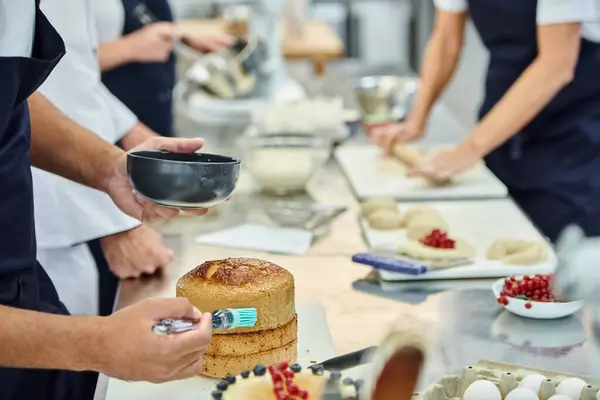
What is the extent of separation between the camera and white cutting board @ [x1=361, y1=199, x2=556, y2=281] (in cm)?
200

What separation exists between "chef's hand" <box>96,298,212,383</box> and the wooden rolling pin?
1.61m

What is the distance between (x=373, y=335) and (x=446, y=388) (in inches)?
14.4

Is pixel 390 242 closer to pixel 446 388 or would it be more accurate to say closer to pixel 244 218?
pixel 244 218

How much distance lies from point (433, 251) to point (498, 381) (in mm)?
681

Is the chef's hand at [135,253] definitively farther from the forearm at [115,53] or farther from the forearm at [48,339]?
the forearm at [115,53]

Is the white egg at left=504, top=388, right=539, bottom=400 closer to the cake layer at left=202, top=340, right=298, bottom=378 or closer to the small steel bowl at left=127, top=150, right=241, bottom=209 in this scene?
the cake layer at left=202, top=340, right=298, bottom=378

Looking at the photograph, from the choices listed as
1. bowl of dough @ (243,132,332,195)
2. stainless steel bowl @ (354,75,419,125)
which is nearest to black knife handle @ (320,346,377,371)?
bowl of dough @ (243,132,332,195)

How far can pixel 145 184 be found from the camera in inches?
63.4

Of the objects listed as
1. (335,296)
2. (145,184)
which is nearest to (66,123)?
(145,184)

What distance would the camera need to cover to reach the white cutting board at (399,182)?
266cm

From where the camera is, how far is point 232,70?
3787 millimetres

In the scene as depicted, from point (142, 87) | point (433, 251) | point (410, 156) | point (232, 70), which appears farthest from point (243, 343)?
point (232, 70)

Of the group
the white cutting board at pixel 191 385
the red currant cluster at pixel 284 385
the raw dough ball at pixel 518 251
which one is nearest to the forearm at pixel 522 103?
the raw dough ball at pixel 518 251

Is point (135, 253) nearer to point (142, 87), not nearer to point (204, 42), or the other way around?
point (142, 87)
